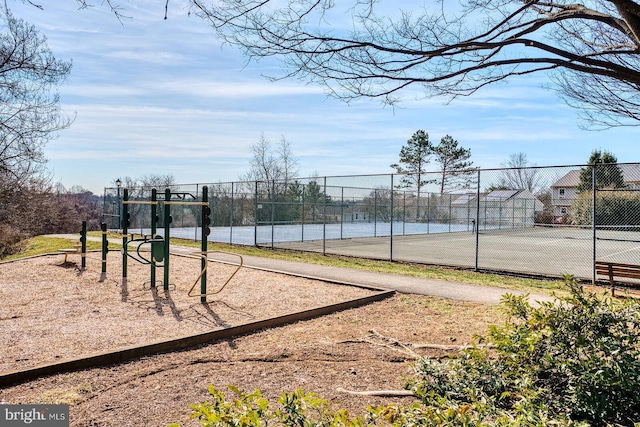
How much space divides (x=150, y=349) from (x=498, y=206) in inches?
994

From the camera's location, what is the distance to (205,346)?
196 inches

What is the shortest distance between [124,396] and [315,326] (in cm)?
270

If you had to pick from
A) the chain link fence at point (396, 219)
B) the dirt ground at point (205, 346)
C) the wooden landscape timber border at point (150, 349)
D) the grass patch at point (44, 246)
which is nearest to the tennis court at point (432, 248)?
the chain link fence at point (396, 219)

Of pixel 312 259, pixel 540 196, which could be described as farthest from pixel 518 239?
pixel 312 259

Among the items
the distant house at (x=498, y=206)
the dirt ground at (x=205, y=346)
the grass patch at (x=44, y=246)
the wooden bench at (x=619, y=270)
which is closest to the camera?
the dirt ground at (x=205, y=346)

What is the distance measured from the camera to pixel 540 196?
18.9 meters

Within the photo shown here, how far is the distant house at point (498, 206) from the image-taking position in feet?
88.5

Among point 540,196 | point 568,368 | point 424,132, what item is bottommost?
point 568,368

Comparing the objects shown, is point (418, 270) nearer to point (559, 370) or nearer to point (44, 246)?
point (559, 370)

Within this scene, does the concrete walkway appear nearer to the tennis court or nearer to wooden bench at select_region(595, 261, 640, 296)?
wooden bench at select_region(595, 261, 640, 296)

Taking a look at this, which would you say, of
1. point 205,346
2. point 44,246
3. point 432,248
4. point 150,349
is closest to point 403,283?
point 205,346

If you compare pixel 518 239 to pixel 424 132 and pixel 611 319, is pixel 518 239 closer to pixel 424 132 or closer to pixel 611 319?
pixel 424 132

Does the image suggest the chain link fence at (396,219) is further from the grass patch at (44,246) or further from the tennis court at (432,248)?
the grass patch at (44,246)

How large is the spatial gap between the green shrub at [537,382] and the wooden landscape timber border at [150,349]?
6.78 feet
